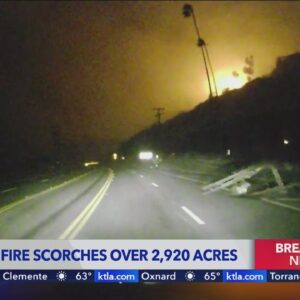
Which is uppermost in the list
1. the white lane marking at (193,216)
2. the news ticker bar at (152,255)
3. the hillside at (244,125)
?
the hillside at (244,125)

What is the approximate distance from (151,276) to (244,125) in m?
71.7

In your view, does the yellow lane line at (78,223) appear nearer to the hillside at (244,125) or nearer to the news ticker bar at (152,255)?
the news ticker bar at (152,255)

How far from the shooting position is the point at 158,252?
5.77 m

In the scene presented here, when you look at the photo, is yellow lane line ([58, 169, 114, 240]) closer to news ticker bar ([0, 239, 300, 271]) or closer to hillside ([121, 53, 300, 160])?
news ticker bar ([0, 239, 300, 271])

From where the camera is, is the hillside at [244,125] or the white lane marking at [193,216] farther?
the hillside at [244,125]

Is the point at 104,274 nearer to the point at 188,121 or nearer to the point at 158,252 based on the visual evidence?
the point at 158,252

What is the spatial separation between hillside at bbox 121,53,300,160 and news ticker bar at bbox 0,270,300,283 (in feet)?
105

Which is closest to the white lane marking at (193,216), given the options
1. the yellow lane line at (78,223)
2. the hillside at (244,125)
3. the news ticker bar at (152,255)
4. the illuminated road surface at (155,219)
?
the illuminated road surface at (155,219)

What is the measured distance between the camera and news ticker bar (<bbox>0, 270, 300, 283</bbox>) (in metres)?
5.53

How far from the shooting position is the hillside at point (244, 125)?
53688 mm

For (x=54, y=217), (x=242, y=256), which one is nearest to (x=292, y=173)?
(x=54, y=217)

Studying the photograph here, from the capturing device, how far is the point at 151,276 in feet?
18.4

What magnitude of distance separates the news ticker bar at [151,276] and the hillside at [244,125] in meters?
31.9

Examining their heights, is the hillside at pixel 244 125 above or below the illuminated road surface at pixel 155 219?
above
